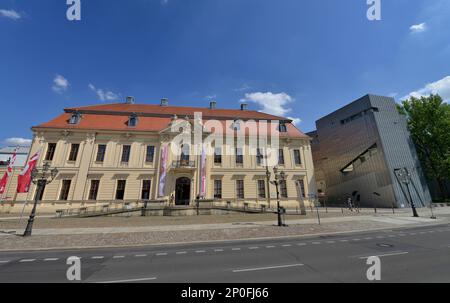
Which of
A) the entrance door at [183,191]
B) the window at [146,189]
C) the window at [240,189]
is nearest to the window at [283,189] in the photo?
the window at [240,189]

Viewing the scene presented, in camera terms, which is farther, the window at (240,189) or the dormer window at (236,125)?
the dormer window at (236,125)

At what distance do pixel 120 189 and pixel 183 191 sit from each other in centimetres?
808

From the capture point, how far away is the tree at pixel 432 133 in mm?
29953

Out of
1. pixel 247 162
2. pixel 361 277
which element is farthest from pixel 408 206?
pixel 361 277

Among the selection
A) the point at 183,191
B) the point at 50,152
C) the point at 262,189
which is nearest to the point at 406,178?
the point at 262,189

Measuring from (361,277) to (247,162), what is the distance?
892 inches

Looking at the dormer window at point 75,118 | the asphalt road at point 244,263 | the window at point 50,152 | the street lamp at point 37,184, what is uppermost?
the dormer window at point 75,118

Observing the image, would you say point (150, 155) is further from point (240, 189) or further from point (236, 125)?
point (240, 189)

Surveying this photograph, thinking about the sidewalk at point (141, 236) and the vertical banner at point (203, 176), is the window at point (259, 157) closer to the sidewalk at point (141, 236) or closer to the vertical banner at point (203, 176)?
the vertical banner at point (203, 176)

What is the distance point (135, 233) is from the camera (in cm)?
1190

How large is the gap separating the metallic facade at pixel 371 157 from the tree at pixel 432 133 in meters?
4.56

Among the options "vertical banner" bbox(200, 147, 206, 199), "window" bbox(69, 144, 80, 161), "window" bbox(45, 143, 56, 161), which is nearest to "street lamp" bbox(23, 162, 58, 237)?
"window" bbox(69, 144, 80, 161)

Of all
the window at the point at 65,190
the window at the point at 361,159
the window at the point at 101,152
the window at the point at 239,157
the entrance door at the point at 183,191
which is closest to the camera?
the window at the point at 65,190

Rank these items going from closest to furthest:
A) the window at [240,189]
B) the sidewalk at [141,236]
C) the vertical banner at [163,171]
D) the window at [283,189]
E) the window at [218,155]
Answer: the sidewalk at [141,236] < the vertical banner at [163,171] < the window at [240,189] < the window at [283,189] < the window at [218,155]
